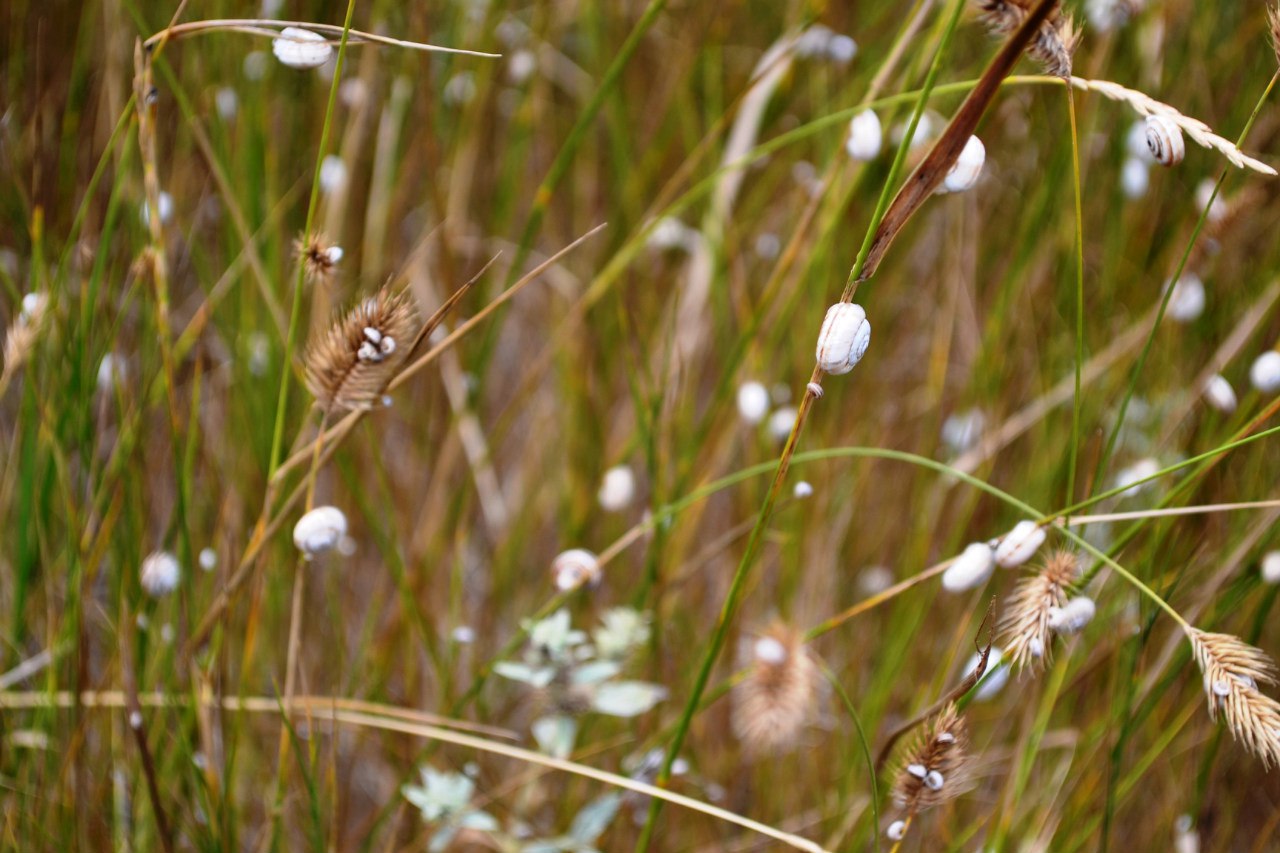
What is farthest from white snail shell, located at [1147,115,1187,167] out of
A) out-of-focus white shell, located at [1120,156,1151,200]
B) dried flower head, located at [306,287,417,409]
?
out-of-focus white shell, located at [1120,156,1151,200]

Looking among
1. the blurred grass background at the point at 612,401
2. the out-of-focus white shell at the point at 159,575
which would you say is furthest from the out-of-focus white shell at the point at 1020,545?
the out-of-focus white shell at the point at 159,575

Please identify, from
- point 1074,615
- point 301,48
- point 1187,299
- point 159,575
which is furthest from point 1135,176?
point 159,575

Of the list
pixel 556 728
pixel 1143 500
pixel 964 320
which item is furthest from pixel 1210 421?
pixel 556 728

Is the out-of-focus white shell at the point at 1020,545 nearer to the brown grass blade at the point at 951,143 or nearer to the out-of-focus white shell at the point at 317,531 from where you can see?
the brown grass blade at the point at 951,143

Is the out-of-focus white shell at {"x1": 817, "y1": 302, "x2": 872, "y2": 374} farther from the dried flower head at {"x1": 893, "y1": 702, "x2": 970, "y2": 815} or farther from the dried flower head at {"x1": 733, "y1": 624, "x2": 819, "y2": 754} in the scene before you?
the dried flower head at {"x1": 733, "y1": 624, "x2": 819, "y2": 754}

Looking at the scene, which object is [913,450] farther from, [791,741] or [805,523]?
[791,741]

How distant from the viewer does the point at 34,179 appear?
78 centimetres

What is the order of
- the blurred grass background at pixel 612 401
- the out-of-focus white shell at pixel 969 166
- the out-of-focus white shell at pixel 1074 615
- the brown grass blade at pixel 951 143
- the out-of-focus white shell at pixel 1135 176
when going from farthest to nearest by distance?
the out-of-focus white shell at pixel 1135 176, the blurred grass background at pixel 612 401, the out-of-focus white shell at pixel 1074 615, the out-of-focus white shell at pixel 969 166, the brown grass blade at pixel 951 143

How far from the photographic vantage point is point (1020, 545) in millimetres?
603

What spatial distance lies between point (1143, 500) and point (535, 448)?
780 mm

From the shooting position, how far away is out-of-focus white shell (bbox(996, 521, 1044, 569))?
60cm

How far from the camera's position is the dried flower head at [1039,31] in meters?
0.50

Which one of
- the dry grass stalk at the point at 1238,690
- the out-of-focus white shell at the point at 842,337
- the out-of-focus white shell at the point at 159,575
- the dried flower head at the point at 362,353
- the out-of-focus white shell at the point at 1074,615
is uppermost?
the out-of-focus white shell at the point at 842,337

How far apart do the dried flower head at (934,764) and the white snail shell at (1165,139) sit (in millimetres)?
314
